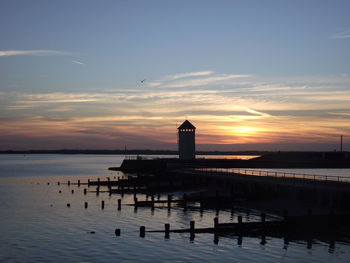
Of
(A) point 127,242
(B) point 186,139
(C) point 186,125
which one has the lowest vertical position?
(A) point 127,242

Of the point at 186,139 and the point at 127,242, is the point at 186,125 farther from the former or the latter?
the point at 127,242

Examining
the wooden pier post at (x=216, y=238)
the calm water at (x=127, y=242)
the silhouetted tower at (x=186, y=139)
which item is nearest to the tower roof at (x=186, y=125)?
the silhouetted tower at (x=186, y=139)

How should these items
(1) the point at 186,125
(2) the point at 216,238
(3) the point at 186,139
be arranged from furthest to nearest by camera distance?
(3) the point at 186,139
(1) the point at 186,125
(2) the point at 216,238

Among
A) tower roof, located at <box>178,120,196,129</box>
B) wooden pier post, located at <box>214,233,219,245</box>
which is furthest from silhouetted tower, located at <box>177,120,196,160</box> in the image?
wooden pier post, located at <box>214,233,219,245</box>

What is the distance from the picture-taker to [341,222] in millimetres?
41125

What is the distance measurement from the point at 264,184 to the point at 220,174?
13.7 metres

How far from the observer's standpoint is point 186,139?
11088 centimetres

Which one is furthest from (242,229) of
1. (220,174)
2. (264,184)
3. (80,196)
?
(80,196)

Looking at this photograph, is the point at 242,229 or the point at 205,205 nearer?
the point at 242,229

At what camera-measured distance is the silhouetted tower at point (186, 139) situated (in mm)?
109688

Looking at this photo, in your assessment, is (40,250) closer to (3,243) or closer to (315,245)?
(3,243)

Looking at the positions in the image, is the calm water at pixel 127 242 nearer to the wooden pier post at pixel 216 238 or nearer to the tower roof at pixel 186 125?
the wooden pier post at pixel 216 238

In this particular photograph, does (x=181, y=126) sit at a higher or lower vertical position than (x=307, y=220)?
higher

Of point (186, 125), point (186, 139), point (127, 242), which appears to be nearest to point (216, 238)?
point (127, 242)
